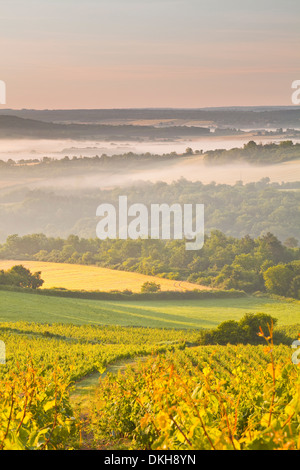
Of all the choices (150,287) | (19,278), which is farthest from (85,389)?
(150,287)

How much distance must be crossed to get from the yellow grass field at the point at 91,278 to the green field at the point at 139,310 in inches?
A: 278

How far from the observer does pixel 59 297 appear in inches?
2144

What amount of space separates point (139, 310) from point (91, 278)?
2238 cm

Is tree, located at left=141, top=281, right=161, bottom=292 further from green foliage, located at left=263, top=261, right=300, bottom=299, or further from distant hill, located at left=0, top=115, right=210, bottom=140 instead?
distant hill, located at left=0, top=115, right=210, bottom=140

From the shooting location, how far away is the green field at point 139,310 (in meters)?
45.1

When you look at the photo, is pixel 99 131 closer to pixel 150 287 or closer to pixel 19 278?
pixel 150 287

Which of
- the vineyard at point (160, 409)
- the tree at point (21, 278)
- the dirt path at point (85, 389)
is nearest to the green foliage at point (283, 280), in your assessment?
the tree at point (21, 278)

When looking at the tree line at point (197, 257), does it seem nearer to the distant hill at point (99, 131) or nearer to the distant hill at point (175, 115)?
the distant hill at point (99, 131)

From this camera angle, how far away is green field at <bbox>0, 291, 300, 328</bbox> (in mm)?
45062

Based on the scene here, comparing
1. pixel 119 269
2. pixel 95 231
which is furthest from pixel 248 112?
pixel 119 269

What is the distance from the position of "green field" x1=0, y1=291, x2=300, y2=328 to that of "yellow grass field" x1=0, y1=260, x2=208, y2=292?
278 inches

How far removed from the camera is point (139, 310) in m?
54.4

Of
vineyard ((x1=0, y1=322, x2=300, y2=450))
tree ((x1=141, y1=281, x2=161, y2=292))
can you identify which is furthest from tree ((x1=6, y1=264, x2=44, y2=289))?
vineyard ((x1=0, y1=322, x2=300, y2=450))
